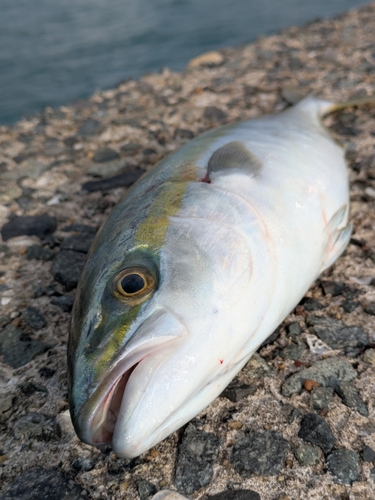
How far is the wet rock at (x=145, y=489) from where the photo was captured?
1955 millimetres

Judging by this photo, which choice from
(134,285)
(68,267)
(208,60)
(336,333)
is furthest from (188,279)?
(208,60)

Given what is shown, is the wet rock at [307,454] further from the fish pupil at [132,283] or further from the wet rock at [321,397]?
the fish pupil at [132,283]

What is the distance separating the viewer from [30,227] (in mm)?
3750

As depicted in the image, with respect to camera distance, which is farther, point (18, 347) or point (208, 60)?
point (208, 60)

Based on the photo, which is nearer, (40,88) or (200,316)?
(200,316)

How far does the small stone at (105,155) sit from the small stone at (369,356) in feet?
10.0

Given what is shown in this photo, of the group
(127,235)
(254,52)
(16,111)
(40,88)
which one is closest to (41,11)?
(40,88)

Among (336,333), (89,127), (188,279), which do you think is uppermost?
(188,279)

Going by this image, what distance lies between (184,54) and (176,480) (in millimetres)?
7410

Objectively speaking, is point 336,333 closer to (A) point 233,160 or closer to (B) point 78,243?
(A) point 233,160

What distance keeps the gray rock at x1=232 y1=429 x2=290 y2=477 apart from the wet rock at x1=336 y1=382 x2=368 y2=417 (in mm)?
362

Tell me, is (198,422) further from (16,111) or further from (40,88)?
(40,88)

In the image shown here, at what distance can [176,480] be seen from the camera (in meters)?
2.00

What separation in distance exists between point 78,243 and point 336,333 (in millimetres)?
1877
